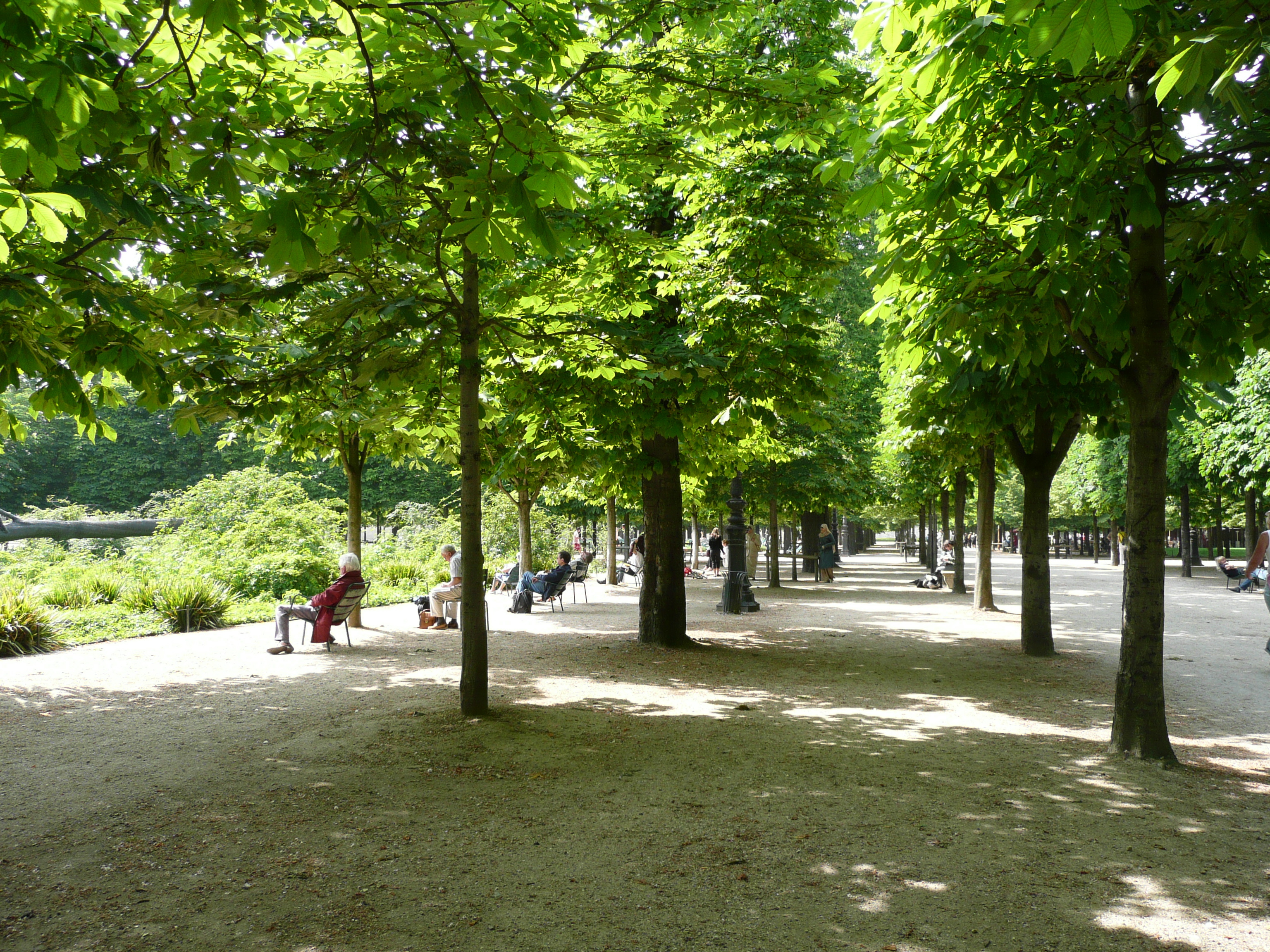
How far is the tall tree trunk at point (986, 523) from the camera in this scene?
49.4 feet

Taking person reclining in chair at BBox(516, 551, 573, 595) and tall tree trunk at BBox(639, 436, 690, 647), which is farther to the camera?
person reclining in chair at BBox(516, 551, 573, 595)

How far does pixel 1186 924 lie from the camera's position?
3625mm

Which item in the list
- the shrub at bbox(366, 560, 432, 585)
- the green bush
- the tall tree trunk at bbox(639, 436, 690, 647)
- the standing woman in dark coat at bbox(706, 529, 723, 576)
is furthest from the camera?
the standing woman in dark coat at bbox(706, 529, 723, 576)

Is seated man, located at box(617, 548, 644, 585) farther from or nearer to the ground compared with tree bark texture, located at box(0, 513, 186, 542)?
nearer to the ground

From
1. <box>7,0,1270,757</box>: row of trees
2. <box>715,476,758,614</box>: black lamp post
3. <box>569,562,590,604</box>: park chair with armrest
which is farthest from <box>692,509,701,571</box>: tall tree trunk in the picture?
<box>7,0,1270,757</box>: row of trees

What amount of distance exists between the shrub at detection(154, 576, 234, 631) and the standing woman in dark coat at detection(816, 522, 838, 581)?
18.0 metres

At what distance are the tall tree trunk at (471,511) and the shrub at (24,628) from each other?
721 centimetres

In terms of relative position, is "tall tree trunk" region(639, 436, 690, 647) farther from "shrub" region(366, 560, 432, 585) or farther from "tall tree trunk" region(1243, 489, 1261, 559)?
"tall tree trunk" region(1243, 489, 1261, 559)

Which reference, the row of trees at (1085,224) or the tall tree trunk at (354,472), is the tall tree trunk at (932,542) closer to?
the tall tree trunk at (354,472)

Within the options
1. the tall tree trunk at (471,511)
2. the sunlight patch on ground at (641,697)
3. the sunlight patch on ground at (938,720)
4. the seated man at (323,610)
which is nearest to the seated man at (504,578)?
the seated man at (323,610)

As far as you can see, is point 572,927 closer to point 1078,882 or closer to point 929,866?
point 929,866

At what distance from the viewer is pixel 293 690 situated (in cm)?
891

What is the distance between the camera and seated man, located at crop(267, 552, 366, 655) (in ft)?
37.6

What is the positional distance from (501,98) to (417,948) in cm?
353
